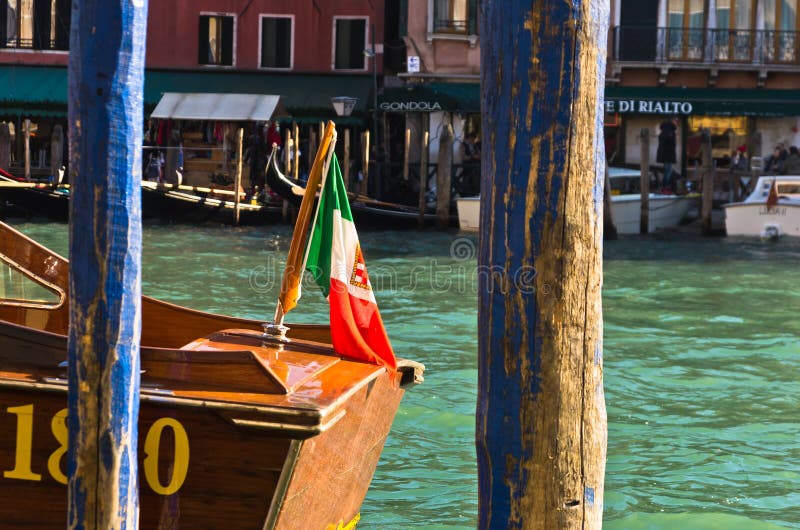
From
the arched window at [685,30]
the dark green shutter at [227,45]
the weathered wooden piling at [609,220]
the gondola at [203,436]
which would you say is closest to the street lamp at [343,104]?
the dark green shutter at [227,45]

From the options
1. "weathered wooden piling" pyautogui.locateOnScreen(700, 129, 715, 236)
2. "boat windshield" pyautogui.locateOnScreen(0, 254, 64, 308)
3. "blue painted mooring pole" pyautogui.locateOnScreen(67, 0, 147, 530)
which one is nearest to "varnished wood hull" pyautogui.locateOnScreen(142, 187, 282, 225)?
"weathered wooden piling" pyautogui.locateOnScreen(700, 129, 715, 236)

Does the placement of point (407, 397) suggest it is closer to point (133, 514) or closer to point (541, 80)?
point (133, 514)

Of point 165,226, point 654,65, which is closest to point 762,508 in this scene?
point 165,226

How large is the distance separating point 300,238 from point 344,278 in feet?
0.77

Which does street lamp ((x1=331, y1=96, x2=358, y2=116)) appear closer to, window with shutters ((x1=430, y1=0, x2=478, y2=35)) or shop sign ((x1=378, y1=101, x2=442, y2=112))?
shop sign ((x1=378, y1=101, x2=442, y2=112))

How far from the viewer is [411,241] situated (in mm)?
19062

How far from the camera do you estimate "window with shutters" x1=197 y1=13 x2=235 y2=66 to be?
25.3 m

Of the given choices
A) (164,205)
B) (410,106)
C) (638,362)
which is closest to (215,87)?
(410,106)

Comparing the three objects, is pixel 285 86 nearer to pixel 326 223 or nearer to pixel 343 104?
pixel 343 104

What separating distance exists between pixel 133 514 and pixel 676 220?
1838cm

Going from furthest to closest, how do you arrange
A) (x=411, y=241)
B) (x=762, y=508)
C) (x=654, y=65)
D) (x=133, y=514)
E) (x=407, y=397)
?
(x=654, y=65)
(x=411, y=241)
(x=407, y=397)
(x=762, y=508)
(x=133, y=514)

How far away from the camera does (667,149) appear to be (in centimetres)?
2280

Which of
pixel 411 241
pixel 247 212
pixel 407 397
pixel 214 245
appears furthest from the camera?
pixel 247 212

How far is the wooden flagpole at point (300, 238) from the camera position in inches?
201
